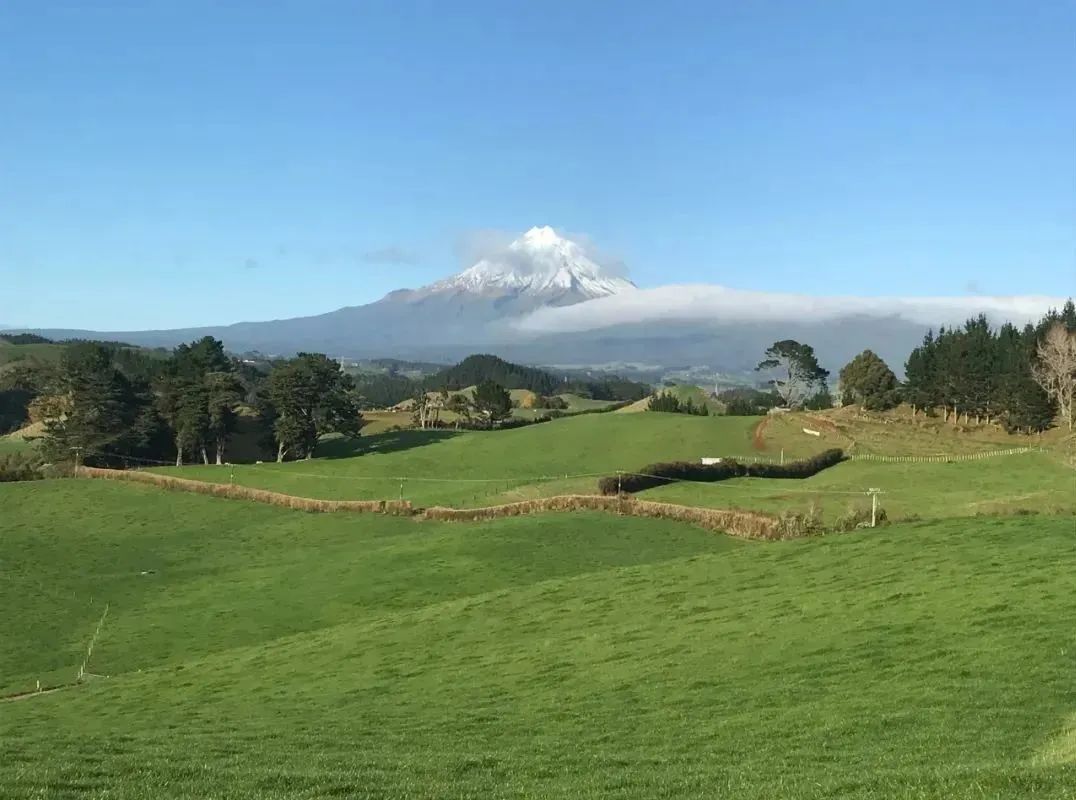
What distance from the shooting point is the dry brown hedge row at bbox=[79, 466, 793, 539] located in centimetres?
4678

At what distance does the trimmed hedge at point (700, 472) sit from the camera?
58938 millimetres

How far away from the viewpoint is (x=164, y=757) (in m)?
15.0

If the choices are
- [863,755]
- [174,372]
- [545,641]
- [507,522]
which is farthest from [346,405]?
[863,755]

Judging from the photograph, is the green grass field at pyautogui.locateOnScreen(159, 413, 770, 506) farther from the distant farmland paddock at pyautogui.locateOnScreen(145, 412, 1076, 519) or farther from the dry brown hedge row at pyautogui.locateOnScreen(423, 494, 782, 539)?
the dry brown hedge row at pyautogui.locateOnScreen(423, 494, 782, 539)

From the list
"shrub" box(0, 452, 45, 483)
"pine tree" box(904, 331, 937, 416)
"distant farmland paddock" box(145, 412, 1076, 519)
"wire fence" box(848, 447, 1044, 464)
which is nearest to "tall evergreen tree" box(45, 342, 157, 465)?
"shrub" box(0, 452, 45, 483)

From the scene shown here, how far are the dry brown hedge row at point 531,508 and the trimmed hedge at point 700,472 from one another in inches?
119

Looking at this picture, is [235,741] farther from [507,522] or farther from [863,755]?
[507,522]

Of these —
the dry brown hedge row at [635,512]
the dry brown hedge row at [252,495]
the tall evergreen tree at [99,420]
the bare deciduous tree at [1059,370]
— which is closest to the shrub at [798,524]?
the dry brown hedge row at [635,512]

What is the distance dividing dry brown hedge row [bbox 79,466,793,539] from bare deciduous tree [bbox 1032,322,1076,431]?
53.0m

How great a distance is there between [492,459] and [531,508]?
96.8 feet

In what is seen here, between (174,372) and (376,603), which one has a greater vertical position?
(174,372)

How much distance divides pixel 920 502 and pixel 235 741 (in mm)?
41772

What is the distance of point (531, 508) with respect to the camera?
56344 mm

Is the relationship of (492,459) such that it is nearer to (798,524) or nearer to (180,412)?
(180,412)
